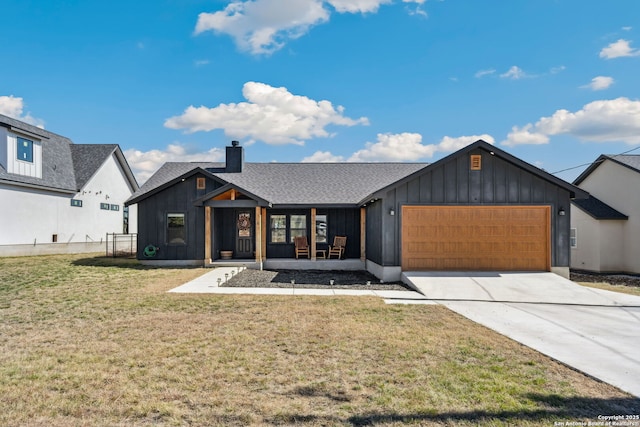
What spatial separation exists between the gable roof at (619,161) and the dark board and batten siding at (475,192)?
26.7 feet

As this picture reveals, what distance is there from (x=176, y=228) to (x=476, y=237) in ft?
39.2

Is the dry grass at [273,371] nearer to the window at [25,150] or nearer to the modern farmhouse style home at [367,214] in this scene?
the modern farmhouse style home at [367,214]

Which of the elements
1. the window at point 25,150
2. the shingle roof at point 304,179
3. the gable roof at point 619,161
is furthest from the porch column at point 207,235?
the gable roof at point 619,161

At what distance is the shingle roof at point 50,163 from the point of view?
17391 millimetres

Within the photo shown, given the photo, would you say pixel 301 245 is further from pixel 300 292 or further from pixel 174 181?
pixel 300 292

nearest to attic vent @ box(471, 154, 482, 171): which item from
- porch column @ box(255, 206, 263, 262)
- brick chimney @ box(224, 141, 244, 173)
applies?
porch column @ box(255, 206, 263, 262)

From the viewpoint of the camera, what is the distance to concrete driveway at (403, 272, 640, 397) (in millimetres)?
4887

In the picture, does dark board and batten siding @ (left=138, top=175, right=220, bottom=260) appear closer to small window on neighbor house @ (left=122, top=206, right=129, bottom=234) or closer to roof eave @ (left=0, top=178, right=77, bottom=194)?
roof eave @ (left=0, top=178, right=77, bottom=194)

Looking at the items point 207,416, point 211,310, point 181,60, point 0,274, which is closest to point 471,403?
point 207,416

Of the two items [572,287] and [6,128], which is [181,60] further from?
[572,287]

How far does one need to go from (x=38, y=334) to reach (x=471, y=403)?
6.39 meters

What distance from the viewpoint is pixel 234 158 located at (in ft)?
60.2

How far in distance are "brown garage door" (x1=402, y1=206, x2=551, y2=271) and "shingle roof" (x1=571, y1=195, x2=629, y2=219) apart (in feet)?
24.0

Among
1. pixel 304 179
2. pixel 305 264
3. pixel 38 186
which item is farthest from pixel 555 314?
pixel 38 186
